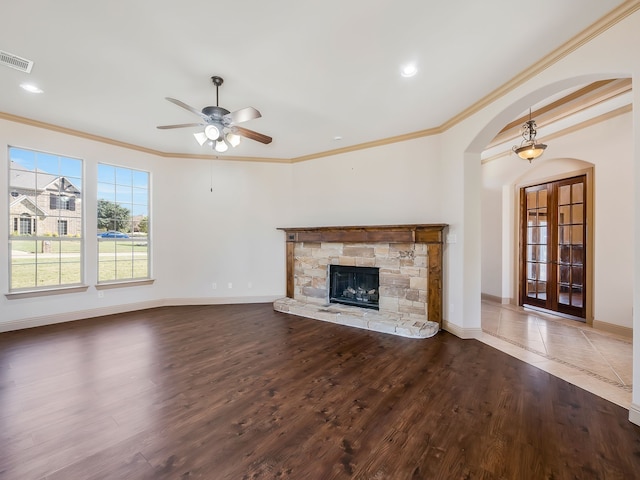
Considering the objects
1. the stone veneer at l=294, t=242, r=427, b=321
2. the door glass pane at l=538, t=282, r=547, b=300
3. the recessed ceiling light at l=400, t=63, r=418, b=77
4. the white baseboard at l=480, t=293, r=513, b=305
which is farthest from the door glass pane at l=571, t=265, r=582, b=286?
the recessed ceiling light at l=400, t=63, r=418, b=77

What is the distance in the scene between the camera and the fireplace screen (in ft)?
16.0

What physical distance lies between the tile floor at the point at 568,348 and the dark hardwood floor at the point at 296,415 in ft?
0.74

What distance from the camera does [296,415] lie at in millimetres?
2119

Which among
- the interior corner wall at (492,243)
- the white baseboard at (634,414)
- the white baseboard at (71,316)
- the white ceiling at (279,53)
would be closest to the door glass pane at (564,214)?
the interior corner wall at (492,243)

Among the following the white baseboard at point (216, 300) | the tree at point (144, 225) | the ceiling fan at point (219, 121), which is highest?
the ceiling fan at point (219, 121)

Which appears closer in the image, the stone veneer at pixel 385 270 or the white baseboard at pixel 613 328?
the white baseboard at pixel 613 328

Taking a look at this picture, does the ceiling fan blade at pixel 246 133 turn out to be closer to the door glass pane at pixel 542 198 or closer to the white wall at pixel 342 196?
the white wall at pixel 342 196

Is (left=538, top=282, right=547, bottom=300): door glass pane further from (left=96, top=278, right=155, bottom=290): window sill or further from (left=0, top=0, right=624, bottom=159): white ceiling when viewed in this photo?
(left=96, top=278, right=155, bottom=290): window sill

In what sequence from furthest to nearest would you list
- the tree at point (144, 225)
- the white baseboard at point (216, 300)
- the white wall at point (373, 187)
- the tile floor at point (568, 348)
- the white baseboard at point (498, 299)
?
1. the white baseboard at point (498, 299)
2. the white baseboard at point (216, 300)
3. the tree at point (144, 225)
4. the white wall at point (373, 187)
5. the tile floor at point (568, 348)

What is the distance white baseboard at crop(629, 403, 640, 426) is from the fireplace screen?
3.01 metres

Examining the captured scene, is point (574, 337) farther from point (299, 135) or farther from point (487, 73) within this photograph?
point (299, 135)

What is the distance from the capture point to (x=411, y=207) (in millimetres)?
4547

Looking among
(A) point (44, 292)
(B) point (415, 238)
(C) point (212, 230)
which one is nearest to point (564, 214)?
(B) point (415, 238)

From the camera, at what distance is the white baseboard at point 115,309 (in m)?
4.11
